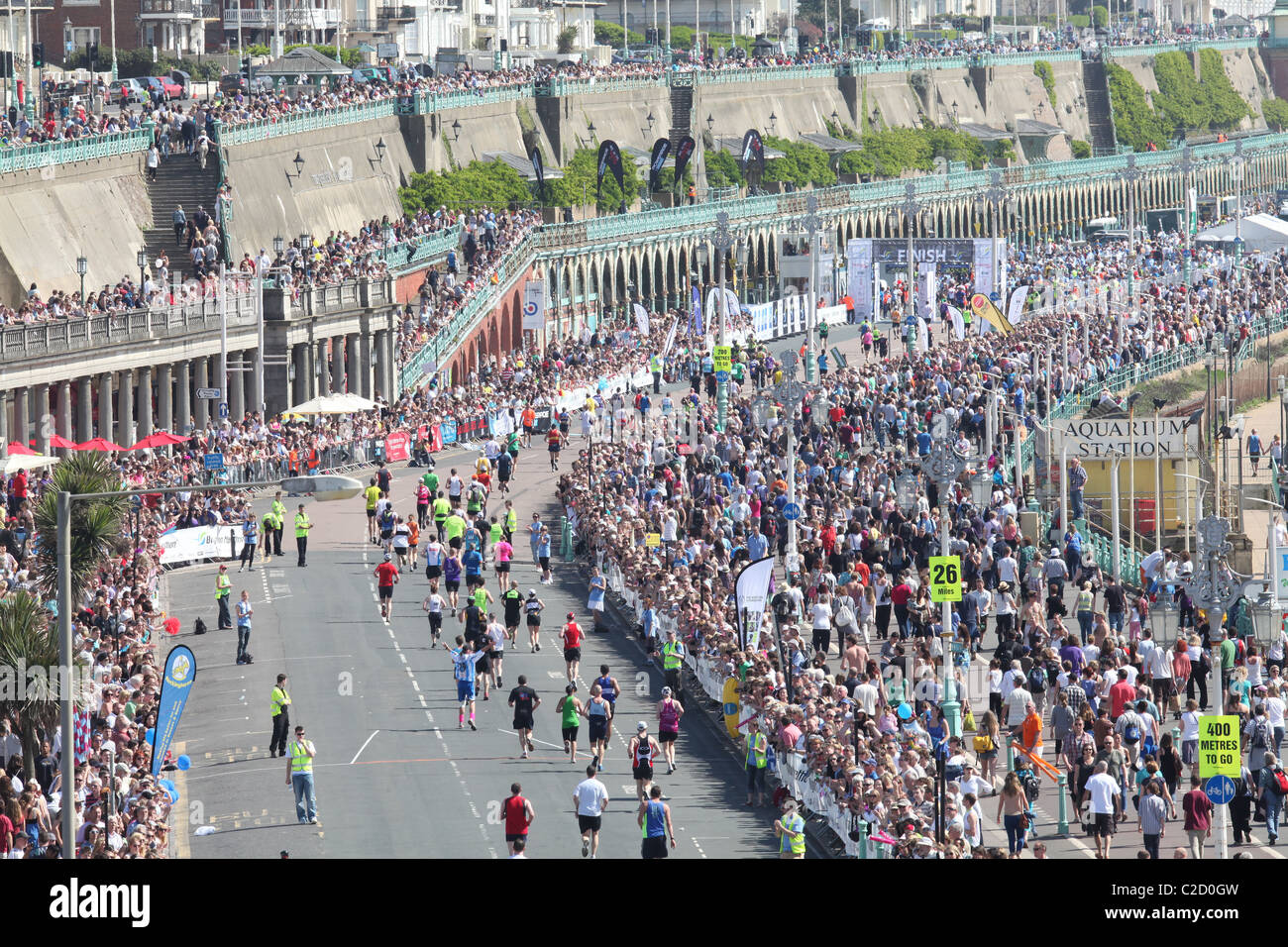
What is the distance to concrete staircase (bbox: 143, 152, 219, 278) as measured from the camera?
59844mm

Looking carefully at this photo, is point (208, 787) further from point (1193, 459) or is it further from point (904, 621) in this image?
point (1193, 459)

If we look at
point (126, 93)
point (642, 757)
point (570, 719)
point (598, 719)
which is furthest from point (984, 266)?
point (642, 757)

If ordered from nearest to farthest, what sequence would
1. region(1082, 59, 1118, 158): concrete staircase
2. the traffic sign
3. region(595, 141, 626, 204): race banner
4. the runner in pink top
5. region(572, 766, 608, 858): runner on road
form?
the traffic sign < region(572, 766, 608, 858): runner on road < the runner in pink top < region(595, 141, 626, 204): race banner < region(1082, 59, 1118, 158): concrete staircase

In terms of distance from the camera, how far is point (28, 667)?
73.8ft

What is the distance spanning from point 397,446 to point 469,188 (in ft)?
109

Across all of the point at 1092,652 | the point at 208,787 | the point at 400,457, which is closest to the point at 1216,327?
the point at 400,457

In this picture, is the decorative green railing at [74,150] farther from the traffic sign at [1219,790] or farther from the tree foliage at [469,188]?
the traffic sign at [1219,790]

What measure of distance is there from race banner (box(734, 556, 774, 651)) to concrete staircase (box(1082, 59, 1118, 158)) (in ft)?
457

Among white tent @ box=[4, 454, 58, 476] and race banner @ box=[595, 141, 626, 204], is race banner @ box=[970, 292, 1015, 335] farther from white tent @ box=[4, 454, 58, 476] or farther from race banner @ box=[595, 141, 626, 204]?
race banner @ box=[595, 141, 626, 204]

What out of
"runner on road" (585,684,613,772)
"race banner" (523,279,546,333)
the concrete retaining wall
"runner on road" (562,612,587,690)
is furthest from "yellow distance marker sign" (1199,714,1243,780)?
"race banner" (523,279,546,333)

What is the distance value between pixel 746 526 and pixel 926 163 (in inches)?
3707

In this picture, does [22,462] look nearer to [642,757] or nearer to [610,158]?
[642,757]
